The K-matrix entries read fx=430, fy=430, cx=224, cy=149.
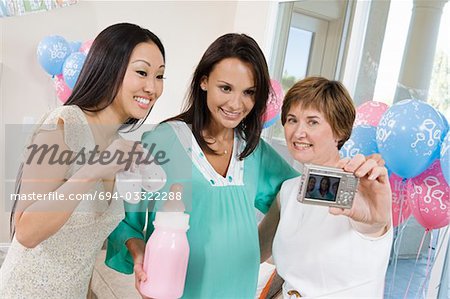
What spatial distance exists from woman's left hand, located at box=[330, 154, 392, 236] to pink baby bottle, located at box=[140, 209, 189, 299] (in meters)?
0.31

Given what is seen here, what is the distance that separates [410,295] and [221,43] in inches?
71.7

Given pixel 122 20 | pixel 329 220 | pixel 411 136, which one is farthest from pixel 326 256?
pixel 122 20

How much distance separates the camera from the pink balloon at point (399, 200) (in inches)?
64.7

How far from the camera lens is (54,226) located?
2.62 ft

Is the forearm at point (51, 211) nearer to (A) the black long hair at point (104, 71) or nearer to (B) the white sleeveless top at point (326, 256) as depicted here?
(A) the black long hair at point (104, 71)

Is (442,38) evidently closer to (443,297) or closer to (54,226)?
(443,297)

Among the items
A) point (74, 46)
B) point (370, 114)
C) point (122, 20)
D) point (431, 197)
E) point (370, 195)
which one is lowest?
point (431, 197)

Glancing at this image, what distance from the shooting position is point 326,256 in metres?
0.90

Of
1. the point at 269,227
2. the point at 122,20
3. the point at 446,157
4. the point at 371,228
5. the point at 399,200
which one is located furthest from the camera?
the point at 122,20

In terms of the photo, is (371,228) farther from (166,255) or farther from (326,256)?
(166,255)

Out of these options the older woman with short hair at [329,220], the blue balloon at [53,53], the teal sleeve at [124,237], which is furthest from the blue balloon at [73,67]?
the older woman with short hair at [329,220]

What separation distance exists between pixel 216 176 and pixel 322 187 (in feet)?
1.14

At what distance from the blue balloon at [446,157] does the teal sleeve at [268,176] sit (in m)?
0.61

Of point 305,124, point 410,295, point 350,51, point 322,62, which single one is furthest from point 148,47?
point 322,62
